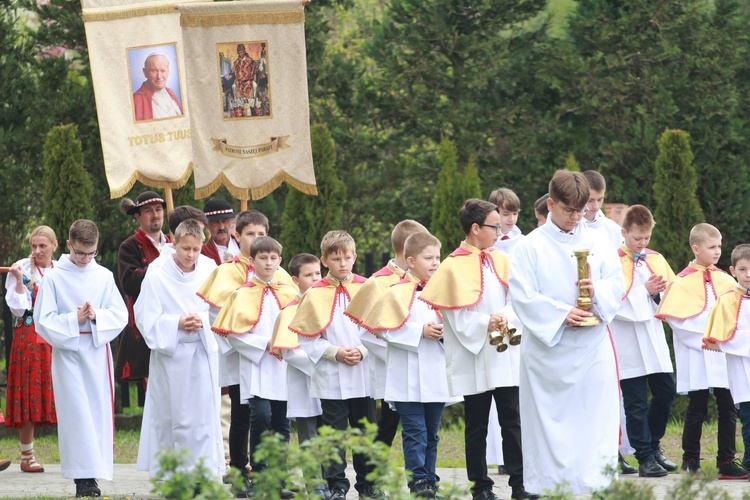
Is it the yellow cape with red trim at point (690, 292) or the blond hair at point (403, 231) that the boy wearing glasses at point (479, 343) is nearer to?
the blond hair at point (403, 231)

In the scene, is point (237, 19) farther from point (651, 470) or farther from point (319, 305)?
point (651, 470)

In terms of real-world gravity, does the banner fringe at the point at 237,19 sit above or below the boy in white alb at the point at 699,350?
above

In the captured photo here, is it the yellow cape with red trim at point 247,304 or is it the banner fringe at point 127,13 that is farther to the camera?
the banner fringe at point 127,13

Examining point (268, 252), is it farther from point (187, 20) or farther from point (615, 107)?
point (615, 107)

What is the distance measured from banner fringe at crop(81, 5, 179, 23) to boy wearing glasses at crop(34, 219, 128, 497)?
2731 mm

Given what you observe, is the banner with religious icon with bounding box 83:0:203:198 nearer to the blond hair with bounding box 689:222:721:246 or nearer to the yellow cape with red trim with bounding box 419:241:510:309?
the yellow cape with red trim with bounding box 419:241:510:309

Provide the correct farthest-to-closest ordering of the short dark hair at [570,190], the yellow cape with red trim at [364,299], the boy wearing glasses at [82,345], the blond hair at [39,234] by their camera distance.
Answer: the blond hair at [39,234], the boy wearing glasses at [82,345], the yellow cape with red trim at [364,299], the short dark hair at [570,190]

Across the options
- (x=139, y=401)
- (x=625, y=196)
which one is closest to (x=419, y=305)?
(x=139, y=401)

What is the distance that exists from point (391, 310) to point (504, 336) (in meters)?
0.78

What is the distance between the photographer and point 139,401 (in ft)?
44.5

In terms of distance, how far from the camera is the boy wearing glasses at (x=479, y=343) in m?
8.06

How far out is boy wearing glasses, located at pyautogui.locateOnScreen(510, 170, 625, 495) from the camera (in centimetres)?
753

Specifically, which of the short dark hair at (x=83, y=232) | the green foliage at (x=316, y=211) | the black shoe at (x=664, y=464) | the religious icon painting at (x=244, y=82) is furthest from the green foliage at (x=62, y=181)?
the black shoe at (x=664, y=464)

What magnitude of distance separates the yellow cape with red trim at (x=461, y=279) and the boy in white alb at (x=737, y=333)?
5.70ft
